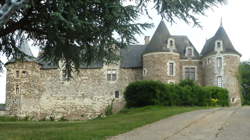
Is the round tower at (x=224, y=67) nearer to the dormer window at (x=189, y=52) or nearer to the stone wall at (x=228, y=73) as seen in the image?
the stone wall at (x=228, y=73)

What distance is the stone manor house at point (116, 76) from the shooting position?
1246 inches

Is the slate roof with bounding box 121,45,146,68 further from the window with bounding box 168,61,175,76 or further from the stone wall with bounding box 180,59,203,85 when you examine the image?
the stone wall with bounding box 180,59,203,85

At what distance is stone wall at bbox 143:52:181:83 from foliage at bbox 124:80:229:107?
5.70 meters

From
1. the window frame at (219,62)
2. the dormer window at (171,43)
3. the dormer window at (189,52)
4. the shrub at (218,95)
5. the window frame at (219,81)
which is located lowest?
the shrub at (218,95)

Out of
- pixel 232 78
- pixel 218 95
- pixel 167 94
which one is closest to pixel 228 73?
pixel 232 78

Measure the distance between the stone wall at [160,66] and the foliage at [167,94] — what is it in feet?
18.7

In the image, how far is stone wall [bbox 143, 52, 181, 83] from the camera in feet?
103

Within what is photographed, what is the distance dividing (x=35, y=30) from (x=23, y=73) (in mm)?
22390

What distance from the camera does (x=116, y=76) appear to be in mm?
33844

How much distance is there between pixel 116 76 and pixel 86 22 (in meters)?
24.3

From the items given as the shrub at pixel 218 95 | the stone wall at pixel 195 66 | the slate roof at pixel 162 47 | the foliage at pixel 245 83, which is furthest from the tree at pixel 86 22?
the foliage at pixel 245 83

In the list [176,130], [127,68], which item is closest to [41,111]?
[127,68]

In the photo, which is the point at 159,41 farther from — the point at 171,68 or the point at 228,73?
the point at 228,73

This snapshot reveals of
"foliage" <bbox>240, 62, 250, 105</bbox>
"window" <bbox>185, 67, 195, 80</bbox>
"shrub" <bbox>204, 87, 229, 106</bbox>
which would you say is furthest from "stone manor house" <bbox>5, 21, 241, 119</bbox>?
"foliage" <bbox>240, 62, 250, 105</bbox>
